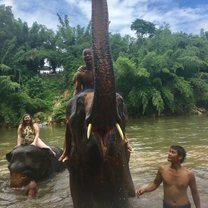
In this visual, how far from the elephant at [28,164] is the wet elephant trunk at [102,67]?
3.32 meters

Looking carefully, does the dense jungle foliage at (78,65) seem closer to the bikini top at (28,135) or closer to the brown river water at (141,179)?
the brown river water at (141,179)

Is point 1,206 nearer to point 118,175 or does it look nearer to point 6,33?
point 118,175

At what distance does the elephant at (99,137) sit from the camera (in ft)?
10.9

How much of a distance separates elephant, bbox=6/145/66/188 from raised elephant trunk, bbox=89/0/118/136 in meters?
3.30

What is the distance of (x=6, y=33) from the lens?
94.9ft

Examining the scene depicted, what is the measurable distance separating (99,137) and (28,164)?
10.2 ft

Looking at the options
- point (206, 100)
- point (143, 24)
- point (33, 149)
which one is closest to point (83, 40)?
point (143, 24)

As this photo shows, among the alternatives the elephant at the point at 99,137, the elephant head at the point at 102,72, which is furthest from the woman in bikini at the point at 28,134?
the elephant head at the point at 102,72

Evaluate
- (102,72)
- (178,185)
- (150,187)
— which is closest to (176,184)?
(178,185)

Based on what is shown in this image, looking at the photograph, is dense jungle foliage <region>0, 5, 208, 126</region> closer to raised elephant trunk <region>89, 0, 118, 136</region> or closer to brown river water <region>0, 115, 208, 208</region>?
brown river water <region>0, 115, 208, 208</region>

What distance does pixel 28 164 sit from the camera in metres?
6.51

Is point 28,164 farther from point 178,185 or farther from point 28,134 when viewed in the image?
point 178,185

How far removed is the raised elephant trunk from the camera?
3293 mm

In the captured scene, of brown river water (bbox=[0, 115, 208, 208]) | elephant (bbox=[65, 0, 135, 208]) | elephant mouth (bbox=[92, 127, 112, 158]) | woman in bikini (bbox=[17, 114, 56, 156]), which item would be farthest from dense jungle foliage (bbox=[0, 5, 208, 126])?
elephant mouth (bbox=[92, 127, 112, 158])
